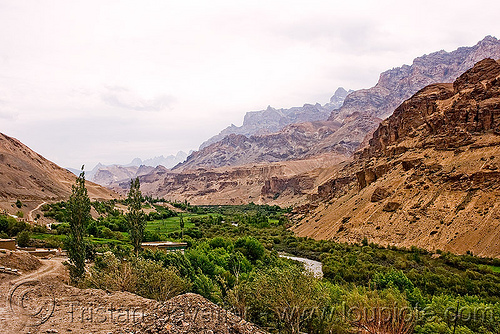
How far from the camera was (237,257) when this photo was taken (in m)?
29.3

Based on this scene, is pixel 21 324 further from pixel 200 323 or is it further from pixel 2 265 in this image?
pixel 2 265

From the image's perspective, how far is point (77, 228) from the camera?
18.2m

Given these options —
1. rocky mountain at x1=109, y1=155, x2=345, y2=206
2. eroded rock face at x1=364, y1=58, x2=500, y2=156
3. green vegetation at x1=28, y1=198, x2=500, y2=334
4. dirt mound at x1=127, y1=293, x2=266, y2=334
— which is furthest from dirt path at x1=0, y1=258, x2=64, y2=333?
rocky mountain at x1=109, y1=155, x2=345, y2=206

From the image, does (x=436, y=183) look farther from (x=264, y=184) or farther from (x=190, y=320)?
(x=264, y=184)

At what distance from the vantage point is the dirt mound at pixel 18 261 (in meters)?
22.1

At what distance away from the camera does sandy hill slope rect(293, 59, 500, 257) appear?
3706cm

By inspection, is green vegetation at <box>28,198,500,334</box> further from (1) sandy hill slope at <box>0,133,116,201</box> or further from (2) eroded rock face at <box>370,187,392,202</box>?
(1) sandy hill slope at <box>0,133,116,201</box>

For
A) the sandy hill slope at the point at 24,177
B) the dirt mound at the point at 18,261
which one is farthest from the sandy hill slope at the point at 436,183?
the sandy hill slope at the point at 24,177

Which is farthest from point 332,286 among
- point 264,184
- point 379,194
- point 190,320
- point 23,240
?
point 264,184

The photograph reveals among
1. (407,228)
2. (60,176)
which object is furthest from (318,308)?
(60,176)

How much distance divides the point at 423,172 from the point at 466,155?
5935mm

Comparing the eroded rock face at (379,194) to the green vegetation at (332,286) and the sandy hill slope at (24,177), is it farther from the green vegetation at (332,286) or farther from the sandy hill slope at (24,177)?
the sandy hill slope at (24,177)

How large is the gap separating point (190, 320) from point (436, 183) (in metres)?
44.7

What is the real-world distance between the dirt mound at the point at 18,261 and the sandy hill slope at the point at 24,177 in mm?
45990
